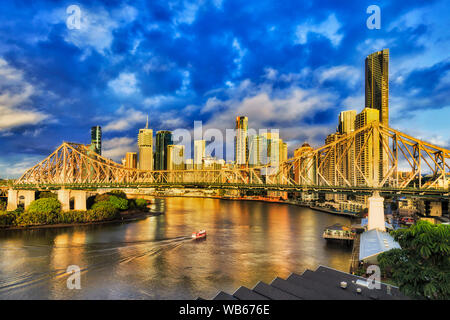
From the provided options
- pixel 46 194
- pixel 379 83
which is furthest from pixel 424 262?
pixel 379 83

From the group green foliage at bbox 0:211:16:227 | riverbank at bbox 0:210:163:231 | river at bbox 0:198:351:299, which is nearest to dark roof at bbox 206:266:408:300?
river at bbox 0:198:351:299

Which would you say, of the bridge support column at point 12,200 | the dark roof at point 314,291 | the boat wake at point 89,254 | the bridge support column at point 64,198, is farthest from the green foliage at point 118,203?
the dark roof at point 314,291

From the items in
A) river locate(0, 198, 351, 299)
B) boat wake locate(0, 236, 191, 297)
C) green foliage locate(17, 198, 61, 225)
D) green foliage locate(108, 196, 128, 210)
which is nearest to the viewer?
river locate(0, 198, 351, 299)

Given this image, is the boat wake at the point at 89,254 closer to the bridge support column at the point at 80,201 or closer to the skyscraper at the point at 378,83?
the bridge support column at the point at 80,201

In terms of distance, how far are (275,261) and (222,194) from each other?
388 ft

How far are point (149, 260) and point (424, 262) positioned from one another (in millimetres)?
23915

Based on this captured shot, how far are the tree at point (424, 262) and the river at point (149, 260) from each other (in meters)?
12.8

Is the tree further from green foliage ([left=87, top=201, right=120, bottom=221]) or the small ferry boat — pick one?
green foliage ([left=87, top=201, right=120, bottom=221])

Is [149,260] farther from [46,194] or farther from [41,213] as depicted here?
[46,194]

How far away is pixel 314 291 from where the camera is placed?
1385cm

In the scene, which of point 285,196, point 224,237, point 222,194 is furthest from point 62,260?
point 222,194

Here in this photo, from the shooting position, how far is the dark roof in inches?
518

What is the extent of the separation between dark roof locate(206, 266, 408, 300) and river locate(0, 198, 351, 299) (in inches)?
274
